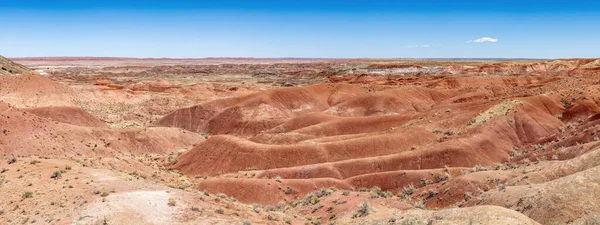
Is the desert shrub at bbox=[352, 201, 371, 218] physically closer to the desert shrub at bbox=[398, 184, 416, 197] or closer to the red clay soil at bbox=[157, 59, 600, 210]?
the red clay soil at bbox=[157, 59, 600, 210]

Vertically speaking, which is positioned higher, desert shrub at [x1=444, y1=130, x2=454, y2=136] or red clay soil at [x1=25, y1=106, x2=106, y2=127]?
desert shrub at [x1=444, y1=130, x2=454, y2=136]

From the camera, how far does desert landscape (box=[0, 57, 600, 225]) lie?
1738 cm

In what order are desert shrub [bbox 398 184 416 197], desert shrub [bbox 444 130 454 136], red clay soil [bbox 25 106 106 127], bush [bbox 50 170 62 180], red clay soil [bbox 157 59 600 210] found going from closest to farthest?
bush [bbox 50 170 62 180] < desert shrub [bbox 398 184 416 197] < red clay soil [bbox 157 59 600 210] < desert shrub [bbox 444 130 454 136] < red clay soil [bbox 25 106 106 127]

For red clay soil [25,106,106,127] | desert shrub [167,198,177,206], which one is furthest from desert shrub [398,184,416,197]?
red clay soil [25,106,106,127]

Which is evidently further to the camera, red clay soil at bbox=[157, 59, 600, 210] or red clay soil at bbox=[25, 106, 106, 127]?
red clay soil at bbox=[25, 106, 106, 127]

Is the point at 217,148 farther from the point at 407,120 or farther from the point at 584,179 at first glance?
the point at 584,179

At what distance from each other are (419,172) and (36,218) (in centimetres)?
2303

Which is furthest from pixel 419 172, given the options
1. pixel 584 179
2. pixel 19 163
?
pixel 19 163

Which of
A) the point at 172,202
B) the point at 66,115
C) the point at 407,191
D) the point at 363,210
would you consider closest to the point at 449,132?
the point at 407,191

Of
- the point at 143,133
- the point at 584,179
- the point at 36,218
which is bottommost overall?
the point at 143,133

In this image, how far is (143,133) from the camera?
4991 cm

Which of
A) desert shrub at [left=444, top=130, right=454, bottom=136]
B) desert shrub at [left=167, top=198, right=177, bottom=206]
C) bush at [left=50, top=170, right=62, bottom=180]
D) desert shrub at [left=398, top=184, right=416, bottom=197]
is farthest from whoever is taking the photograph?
desert shrub at [left=444, top=130, right=454, bottom=136]

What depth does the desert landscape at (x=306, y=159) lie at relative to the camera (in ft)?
57.0

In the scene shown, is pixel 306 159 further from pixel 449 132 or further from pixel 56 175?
pixel 56 175
